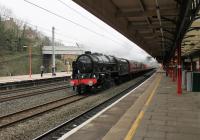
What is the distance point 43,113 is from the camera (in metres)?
13.3

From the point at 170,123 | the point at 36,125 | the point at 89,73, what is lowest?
the point at 36,125

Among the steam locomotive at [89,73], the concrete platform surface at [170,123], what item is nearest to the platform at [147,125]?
the concrete platform surface at [170,123]

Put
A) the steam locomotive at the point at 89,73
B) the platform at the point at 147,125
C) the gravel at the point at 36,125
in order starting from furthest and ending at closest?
the steam locomotive at the point at 89,73, the gravel at the point at 36,125, the platform at the point at 147,125

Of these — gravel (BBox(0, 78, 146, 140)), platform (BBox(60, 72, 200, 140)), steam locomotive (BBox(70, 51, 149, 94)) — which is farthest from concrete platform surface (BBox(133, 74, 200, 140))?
steam locomotive (BBox(70, 51, 149, 94))

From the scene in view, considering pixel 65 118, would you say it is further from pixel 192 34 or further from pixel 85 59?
pixel 192 34

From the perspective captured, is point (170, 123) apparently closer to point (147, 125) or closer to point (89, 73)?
point (147, 125)

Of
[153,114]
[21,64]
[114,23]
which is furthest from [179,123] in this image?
[21,64]

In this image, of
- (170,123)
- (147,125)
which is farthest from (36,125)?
(170,123)

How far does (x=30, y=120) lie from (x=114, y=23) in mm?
6847

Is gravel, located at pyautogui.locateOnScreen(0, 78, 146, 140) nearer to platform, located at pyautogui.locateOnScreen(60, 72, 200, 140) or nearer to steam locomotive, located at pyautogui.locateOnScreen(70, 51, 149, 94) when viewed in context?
platform, located at pyautogui.locateOnScreen(60, 72, 200, 140)

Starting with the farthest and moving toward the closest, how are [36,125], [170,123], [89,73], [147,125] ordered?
[89,73] < [36,125] < [170,123] < [147,125]

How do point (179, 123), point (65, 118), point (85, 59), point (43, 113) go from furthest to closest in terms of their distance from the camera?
1. point (85, 59)
2. point (43, 113)
3. point (65, 118)
4. point (179, 123)

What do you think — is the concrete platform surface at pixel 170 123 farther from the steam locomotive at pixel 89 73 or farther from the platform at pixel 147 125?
the steam locomotive at pixel 89 73

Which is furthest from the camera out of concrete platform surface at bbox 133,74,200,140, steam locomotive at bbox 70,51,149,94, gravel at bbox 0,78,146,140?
steam locomotive at bbox 70,51,149,94
